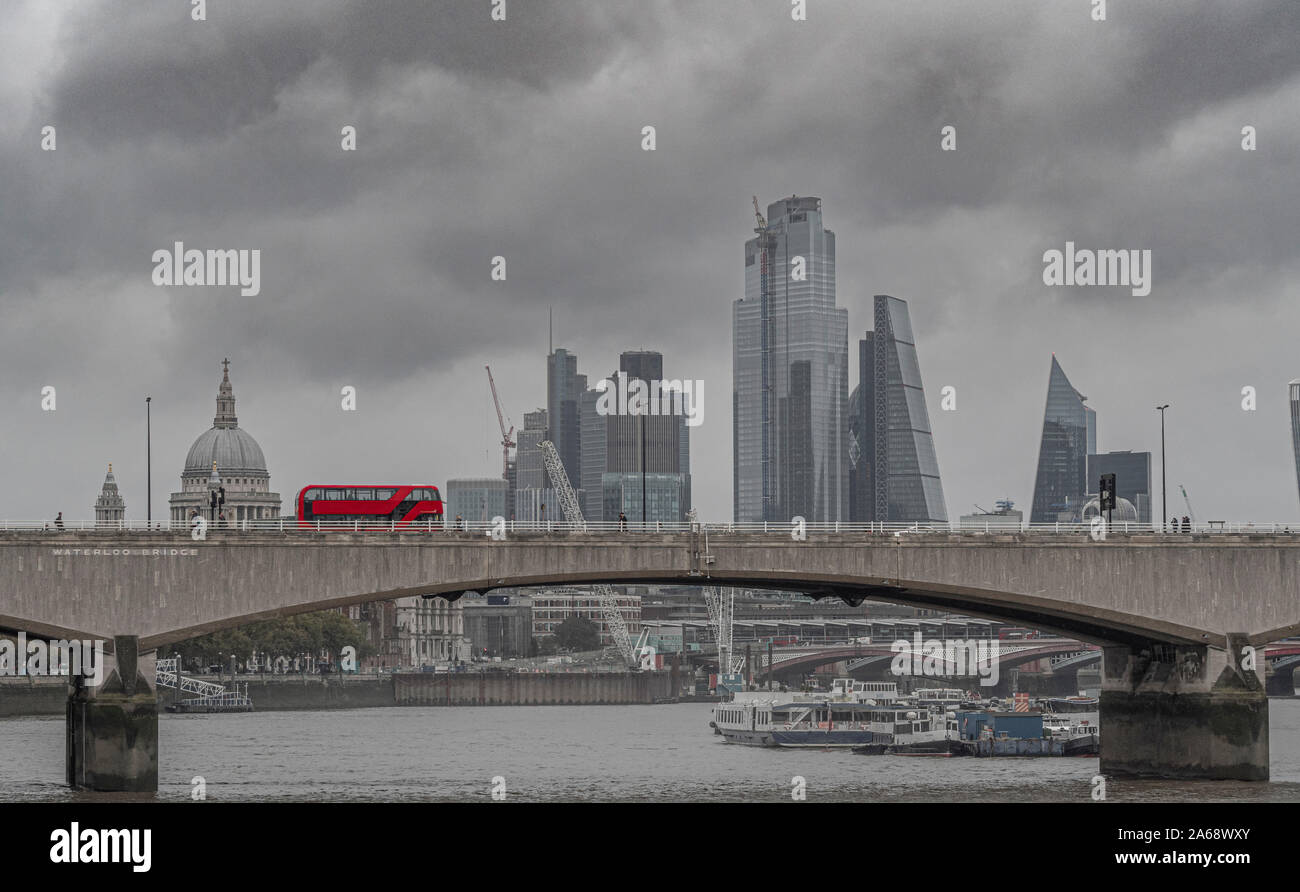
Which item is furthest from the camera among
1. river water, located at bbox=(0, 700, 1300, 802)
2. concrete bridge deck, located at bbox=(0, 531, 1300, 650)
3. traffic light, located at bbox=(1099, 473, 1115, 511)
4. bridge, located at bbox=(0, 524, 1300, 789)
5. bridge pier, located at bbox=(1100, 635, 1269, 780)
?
traffic light, located at bbox=(1099, 473, 1115, 511)

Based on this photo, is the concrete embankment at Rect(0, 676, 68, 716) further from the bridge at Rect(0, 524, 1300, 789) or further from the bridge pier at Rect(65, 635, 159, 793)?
the bridge pier at Rect(65, 635, 159, 793)

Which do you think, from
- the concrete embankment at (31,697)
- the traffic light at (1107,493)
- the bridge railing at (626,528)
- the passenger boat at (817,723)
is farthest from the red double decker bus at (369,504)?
the concrete embankment at (31,697)

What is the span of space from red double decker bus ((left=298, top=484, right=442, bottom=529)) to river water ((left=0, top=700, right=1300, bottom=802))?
41.7ft

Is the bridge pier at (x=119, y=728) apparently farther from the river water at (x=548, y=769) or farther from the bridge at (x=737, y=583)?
the river water at (x=548, y=769)

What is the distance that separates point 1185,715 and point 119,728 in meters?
46.9

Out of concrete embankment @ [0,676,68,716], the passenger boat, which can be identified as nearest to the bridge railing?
the passenger boat

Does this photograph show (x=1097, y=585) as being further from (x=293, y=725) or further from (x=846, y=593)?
(x=293, y=725)

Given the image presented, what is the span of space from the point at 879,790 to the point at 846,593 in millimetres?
9693

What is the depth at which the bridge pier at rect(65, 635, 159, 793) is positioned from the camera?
74.9 metres

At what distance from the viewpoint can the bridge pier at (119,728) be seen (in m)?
74.9

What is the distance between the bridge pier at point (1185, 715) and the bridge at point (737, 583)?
0.29 feet

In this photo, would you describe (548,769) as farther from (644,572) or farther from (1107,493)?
(1107,493)
